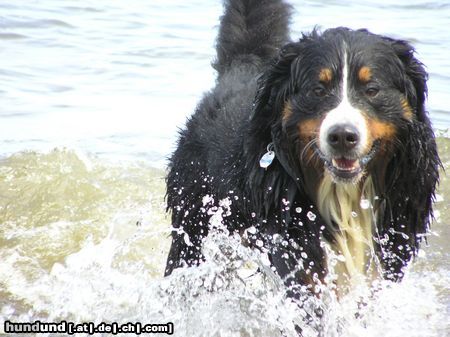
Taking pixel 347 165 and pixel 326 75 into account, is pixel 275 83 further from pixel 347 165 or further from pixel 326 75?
pixel 347 165

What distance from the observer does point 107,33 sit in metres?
12.3

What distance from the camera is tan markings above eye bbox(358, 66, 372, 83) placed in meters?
3.90

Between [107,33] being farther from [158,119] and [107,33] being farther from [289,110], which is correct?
[289,110]

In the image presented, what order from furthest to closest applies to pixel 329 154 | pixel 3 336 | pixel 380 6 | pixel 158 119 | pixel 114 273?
pixel 380 6
pixel 158 119
pixel 114 273
pixel 3 336
pixel 329 154

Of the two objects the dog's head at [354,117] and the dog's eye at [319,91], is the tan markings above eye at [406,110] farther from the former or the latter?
the dog's eye at [319,91]

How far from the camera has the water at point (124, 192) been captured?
4672 mm

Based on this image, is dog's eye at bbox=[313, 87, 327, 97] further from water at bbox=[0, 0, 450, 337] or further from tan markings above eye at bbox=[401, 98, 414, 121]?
water at bbox=[0, 0, 450, 337]

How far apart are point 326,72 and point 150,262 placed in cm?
246

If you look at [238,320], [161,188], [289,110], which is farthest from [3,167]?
[289,110]

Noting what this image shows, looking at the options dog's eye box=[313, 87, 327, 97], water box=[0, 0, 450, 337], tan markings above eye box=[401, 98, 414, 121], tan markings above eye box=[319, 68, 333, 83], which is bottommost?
water box=[0, 0, 450, 337]

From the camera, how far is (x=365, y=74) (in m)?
3.91

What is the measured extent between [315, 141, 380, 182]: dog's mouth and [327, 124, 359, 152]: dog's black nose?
12 centimetres

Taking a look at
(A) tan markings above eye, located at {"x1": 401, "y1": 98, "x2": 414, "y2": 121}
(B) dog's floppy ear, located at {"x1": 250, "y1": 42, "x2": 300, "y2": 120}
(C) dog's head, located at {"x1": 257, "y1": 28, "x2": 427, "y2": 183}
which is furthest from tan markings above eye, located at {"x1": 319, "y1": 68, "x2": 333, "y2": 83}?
(A) tan markings above eye, located at {"x1": 401, "y1": 98, "x2": 414, "y2": 121}

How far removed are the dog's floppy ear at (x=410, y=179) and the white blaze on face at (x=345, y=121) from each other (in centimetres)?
30
